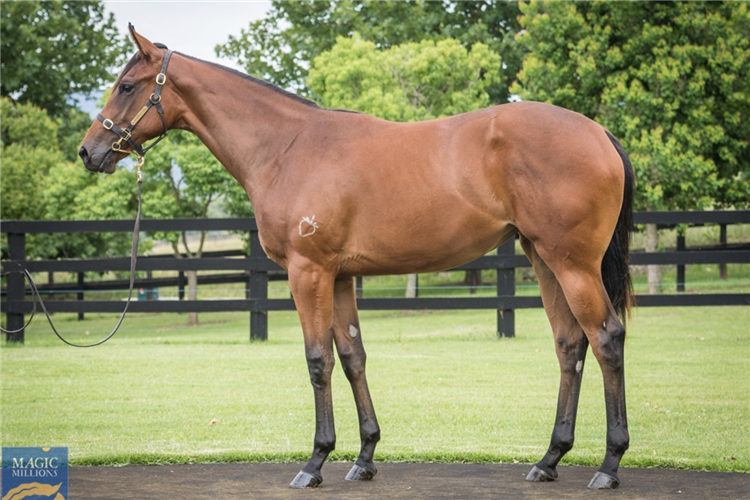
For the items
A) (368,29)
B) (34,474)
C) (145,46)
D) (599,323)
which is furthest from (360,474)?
(368,29)

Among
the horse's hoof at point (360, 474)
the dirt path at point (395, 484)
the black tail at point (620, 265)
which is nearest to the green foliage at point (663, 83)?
the black tail at point (620, 265)

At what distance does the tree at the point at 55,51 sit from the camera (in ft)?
95.0

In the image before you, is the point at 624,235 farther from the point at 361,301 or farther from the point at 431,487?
the point at 361,301

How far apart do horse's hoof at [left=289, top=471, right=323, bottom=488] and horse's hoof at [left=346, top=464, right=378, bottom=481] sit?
0.26 m

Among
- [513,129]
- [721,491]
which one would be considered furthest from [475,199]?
[721,491]

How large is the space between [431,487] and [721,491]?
1584 mm

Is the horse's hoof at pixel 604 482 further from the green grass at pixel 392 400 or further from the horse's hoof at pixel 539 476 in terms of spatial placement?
the green grass at pixel 392 400

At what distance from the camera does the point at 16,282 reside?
11.7 meters

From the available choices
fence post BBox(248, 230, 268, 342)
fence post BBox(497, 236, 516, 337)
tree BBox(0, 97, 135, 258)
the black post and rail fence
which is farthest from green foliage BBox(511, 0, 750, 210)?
tree BBox(0, 97, 135, 258)

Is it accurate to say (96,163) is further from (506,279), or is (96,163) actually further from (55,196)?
(55,196)

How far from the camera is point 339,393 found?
26.8 feet

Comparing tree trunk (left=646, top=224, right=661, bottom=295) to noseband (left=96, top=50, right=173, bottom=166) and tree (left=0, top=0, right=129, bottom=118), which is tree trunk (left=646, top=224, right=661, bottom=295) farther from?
tree (left=0, top=0, right=129, bottom=118)

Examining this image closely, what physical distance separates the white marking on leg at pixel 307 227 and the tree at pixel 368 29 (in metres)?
21.8

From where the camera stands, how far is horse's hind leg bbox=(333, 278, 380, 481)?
4980 millimetres
